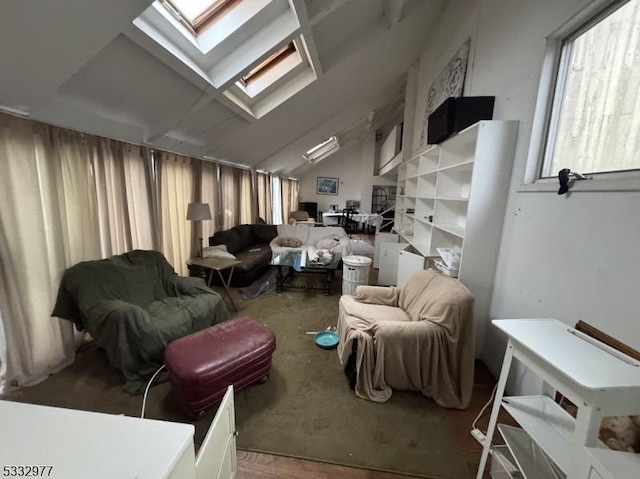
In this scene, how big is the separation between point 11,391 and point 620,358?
3.28 m

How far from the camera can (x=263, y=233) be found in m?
5.48

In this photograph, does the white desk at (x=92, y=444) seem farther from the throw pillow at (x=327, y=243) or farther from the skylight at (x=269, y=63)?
the throw pillow at (x=327, y=243)

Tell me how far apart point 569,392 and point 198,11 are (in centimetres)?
301

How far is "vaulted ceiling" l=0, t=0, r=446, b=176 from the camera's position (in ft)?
4.39

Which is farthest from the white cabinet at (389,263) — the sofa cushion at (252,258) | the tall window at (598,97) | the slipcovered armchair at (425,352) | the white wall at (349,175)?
the white wall at (349,175)

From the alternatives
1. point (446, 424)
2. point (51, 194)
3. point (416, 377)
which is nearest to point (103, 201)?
point (51, 194)

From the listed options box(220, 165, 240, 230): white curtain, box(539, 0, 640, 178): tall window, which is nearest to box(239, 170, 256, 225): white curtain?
box(220, 165, 240, 230): white curtain

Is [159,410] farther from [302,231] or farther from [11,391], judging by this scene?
[302,231]

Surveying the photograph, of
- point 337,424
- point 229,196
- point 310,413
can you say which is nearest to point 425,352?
point 337,424

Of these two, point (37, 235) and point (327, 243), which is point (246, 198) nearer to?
point (327, 243)

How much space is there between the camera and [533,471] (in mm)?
1056

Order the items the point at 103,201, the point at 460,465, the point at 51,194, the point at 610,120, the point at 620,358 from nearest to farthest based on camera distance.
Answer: the point at 620,358 → the point at 610,120 → the point at 460,465 → the point at 51,194 → the point at 103,201

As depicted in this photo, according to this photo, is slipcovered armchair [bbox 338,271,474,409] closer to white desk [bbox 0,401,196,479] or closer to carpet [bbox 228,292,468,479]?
carpet [bbox 228,292,468,479]

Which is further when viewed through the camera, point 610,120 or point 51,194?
point 51,194
